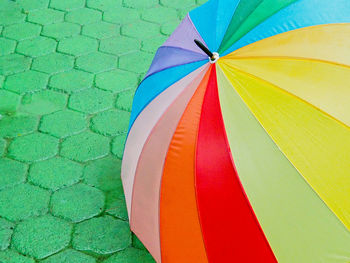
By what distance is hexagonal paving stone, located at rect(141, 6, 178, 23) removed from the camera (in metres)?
5.03

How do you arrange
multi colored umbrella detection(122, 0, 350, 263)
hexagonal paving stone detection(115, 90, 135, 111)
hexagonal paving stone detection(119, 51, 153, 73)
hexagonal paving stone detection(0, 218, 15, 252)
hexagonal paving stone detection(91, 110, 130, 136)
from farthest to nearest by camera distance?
1. hexagonal paving stone detection(119, 51, 153, 73)
2. hexagonal paving stone detection(115, 90, 135, 111)
3. hexagonal paving stone detection(91, 110, 130, 136)
4. hexagonal paving stone detection(0, 218, 15, 252)
5. multi colored umbrella detection(122, 0, 350, 263)

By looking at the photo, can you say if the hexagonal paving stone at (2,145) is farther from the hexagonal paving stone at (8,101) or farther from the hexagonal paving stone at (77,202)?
the hexagonal paving stone at (77,202)

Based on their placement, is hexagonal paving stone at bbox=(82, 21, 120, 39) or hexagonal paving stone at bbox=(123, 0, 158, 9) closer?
hexagonal paving stone at bbox=(82, 21, 120, 39)

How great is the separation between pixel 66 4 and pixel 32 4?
0.37 m

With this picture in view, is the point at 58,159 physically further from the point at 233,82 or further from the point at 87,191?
the point at 233,82

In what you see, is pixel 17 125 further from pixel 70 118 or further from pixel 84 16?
pixel 84 16

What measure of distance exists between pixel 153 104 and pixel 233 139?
58 centimetres

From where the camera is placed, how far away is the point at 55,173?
12.2 feet

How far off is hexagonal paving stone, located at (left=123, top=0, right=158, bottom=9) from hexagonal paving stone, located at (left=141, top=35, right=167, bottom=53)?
57 centimetres

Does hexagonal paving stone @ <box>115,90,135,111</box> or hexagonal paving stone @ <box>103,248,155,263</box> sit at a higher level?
hexagonal paving stone @ <box>115,90,135,111</box>

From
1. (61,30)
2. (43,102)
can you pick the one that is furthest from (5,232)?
(61,30)

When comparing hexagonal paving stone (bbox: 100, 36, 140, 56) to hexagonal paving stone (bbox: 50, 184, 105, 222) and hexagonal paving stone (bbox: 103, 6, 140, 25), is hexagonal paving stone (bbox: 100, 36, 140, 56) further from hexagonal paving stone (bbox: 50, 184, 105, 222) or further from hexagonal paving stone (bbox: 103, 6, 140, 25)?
hexagonal paving stone (bbox: 50, 184, 105, 222)

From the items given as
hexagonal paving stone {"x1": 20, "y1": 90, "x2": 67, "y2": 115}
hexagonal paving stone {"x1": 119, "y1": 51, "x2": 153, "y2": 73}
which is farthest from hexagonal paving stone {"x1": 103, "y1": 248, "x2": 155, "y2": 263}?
hexagonal paving stone {"x1": 119, "y1": 51, "x2": 153, "y2": 73}

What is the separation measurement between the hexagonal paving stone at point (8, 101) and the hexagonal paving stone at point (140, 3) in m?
1.62
